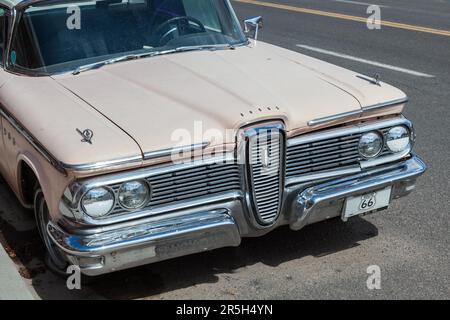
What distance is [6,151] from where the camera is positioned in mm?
4656

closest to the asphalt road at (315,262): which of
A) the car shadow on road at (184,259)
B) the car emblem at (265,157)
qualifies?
the car shadow on road at (184,259)

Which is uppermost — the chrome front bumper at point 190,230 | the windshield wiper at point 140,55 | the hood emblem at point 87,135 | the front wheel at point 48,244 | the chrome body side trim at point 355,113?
the hood emblem at point 87,135

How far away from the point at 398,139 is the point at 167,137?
1575 millimetres

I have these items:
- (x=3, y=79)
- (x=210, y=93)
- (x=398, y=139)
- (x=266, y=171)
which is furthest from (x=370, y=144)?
(x=3, y=79)

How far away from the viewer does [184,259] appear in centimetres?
453

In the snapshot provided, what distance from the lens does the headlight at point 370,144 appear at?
431 centimetres

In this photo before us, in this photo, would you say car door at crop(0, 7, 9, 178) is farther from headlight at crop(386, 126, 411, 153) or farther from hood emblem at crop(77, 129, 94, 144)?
headlight at crop(386, 126, 411, 153)

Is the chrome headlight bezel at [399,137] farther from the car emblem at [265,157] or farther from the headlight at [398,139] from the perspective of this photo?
the car emblem at [265,157]

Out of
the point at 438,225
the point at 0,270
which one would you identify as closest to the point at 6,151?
the point at 0,270

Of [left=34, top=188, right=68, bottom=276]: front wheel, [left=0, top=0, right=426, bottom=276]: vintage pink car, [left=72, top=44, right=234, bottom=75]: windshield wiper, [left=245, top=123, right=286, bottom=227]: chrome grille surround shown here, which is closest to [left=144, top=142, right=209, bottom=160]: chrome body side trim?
[left=0, top=0, right=426, bottom=276]: vintage pink car

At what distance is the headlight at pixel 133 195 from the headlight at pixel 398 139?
163 centimetres

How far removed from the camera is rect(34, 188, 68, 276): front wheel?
4.26 meters

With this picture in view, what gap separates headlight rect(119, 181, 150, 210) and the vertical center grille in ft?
1.99

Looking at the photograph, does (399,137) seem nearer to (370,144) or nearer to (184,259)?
(370,144)
